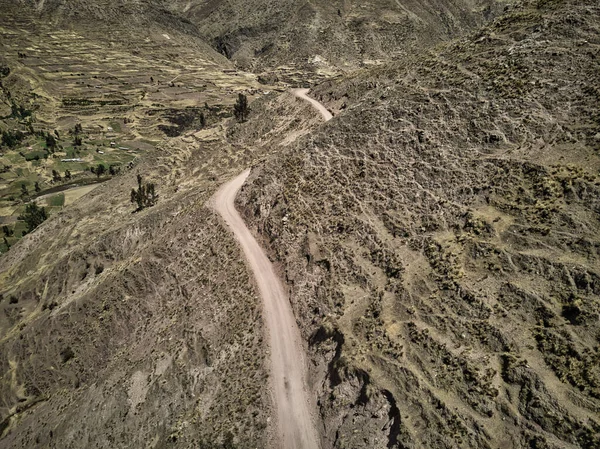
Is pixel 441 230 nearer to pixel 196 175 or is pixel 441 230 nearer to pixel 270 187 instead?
pixel 270 187

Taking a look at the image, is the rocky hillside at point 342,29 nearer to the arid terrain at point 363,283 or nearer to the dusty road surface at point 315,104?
the dusty road surface at point 315,104

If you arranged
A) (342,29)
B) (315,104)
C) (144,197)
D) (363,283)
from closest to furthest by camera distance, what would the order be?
(363,283) → (144,197) → (315,104) → (342,29)

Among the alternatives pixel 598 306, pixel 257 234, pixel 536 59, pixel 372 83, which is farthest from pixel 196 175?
pixel 598 306

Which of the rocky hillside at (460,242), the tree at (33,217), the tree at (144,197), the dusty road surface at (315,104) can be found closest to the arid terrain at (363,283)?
the rocky hillside at (460,242)

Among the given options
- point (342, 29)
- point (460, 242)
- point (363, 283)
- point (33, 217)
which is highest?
point (342, 29)

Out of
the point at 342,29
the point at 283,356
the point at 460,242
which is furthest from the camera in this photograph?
A: the point at 342,29

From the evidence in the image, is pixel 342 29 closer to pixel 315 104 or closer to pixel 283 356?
pixel 315 104

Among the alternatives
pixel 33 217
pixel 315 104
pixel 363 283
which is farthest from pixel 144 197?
pixel 33 217
